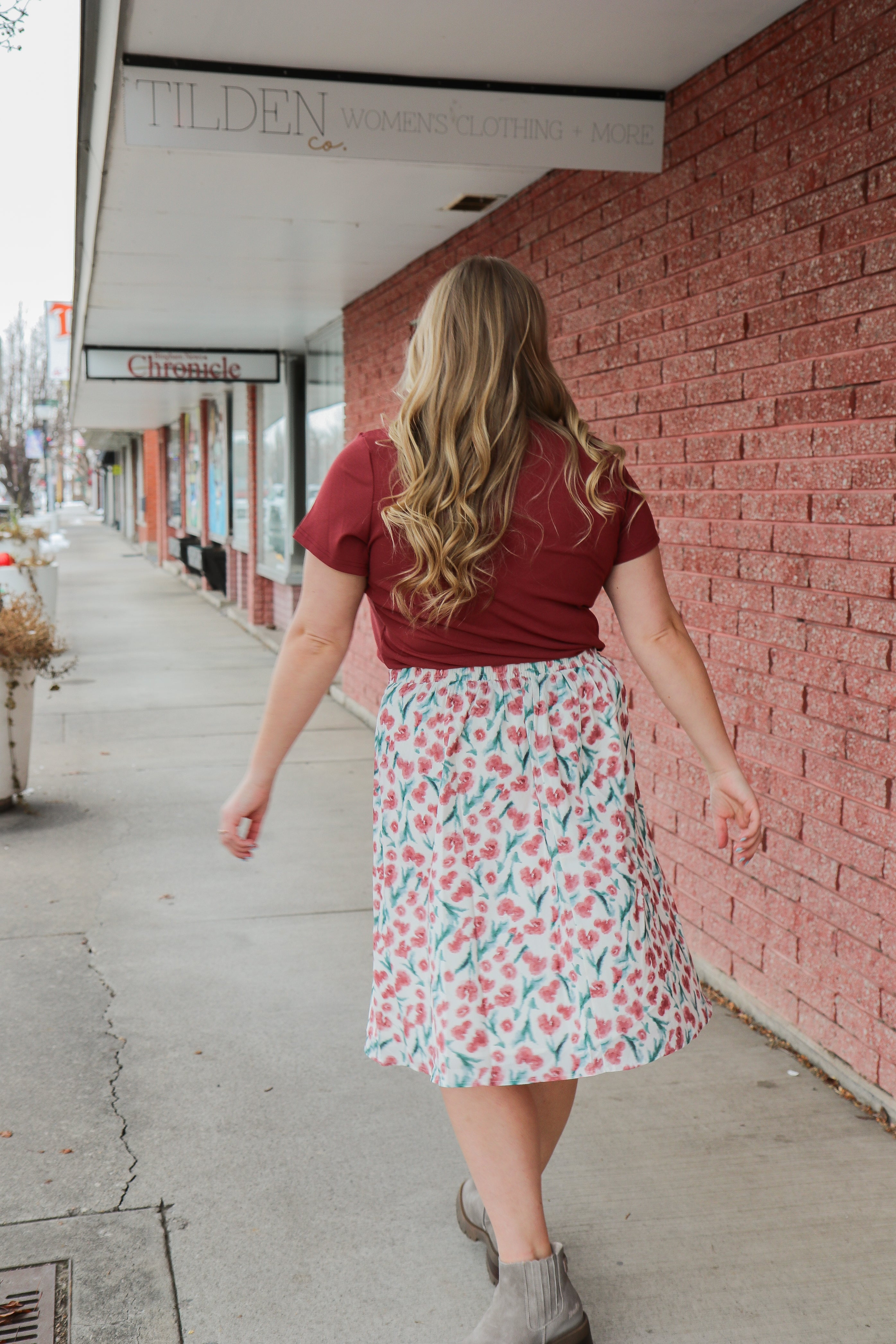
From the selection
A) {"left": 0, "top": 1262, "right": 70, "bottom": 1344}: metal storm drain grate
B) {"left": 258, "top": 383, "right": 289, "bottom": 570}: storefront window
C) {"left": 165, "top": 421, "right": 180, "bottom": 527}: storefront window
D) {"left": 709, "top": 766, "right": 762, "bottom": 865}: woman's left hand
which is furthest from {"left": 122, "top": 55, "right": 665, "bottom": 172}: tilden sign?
{"left": 165, "top": 421, "right": 180, "bottom": 527}: storefront window

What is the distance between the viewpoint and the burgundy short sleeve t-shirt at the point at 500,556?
2100 millimetres

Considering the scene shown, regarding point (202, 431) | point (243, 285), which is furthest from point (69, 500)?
point (243, 285)

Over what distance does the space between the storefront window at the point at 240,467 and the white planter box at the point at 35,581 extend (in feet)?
7.42

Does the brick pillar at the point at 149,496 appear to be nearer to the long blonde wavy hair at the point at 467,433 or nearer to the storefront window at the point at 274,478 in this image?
the storefront window at the point at 274,478

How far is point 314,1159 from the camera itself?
301cm

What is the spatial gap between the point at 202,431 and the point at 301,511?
725cm

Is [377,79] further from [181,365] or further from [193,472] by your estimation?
[193,472]

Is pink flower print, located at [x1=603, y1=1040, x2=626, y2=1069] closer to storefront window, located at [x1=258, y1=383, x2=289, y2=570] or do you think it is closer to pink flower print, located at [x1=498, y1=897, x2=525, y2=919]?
pink flower print, located at [x1=498, y1=897, x2=525, y2=919]

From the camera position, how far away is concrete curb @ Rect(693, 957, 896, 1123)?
3.23 metres

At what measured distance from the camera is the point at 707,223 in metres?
3.92

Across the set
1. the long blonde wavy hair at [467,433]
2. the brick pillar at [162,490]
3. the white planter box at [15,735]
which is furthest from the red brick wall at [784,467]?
the brick pillar at [162,490]

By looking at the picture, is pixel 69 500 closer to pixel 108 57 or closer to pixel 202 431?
pixel 202 431

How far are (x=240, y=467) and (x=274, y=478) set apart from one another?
9.96ft

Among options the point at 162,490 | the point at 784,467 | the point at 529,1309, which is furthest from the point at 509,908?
the point at 162,490
